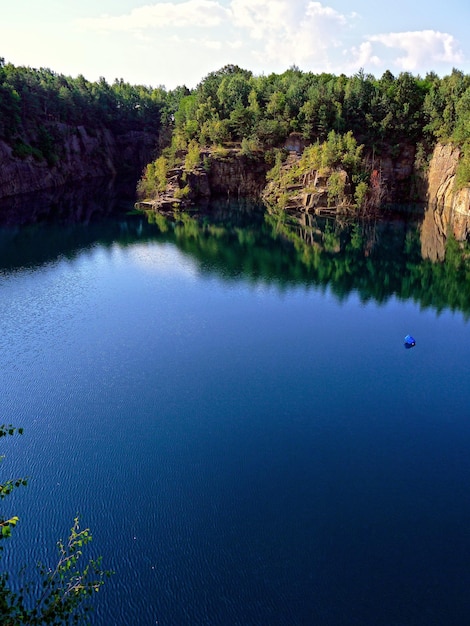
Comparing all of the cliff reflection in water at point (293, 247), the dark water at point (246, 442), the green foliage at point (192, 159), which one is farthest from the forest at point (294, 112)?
the dark water at point (246, 442)

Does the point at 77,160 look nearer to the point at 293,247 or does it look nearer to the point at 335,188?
the point at 335,188

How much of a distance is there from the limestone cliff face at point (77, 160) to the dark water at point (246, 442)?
138ft

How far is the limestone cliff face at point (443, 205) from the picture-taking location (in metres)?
59.0

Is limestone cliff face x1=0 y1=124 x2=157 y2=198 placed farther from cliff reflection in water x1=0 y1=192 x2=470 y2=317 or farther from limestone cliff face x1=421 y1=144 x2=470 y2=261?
limestone cliff face x1=421 y1=144 x2=470 y2=261

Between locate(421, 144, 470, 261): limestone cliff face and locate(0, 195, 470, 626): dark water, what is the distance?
17906 mm

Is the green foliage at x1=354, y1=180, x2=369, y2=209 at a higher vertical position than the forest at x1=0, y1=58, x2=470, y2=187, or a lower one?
lower

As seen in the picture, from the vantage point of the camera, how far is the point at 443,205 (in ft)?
261

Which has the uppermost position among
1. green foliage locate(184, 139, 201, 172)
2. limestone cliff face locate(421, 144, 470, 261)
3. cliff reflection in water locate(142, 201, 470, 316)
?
green foliage locate(184, 139, 201, 172)

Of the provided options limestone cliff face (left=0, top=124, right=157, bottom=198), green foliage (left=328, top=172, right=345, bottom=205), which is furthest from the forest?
green foliage (left=328, top=172, right=345, bottom=205)

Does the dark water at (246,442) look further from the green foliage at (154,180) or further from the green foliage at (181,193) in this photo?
the green foliage at (154,180)

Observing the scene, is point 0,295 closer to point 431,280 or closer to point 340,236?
point 431,280

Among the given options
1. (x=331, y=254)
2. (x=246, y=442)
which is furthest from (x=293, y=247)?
(x=246, y=442)

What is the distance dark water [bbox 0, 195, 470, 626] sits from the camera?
583 inches

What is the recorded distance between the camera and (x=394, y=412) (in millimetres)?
23844
